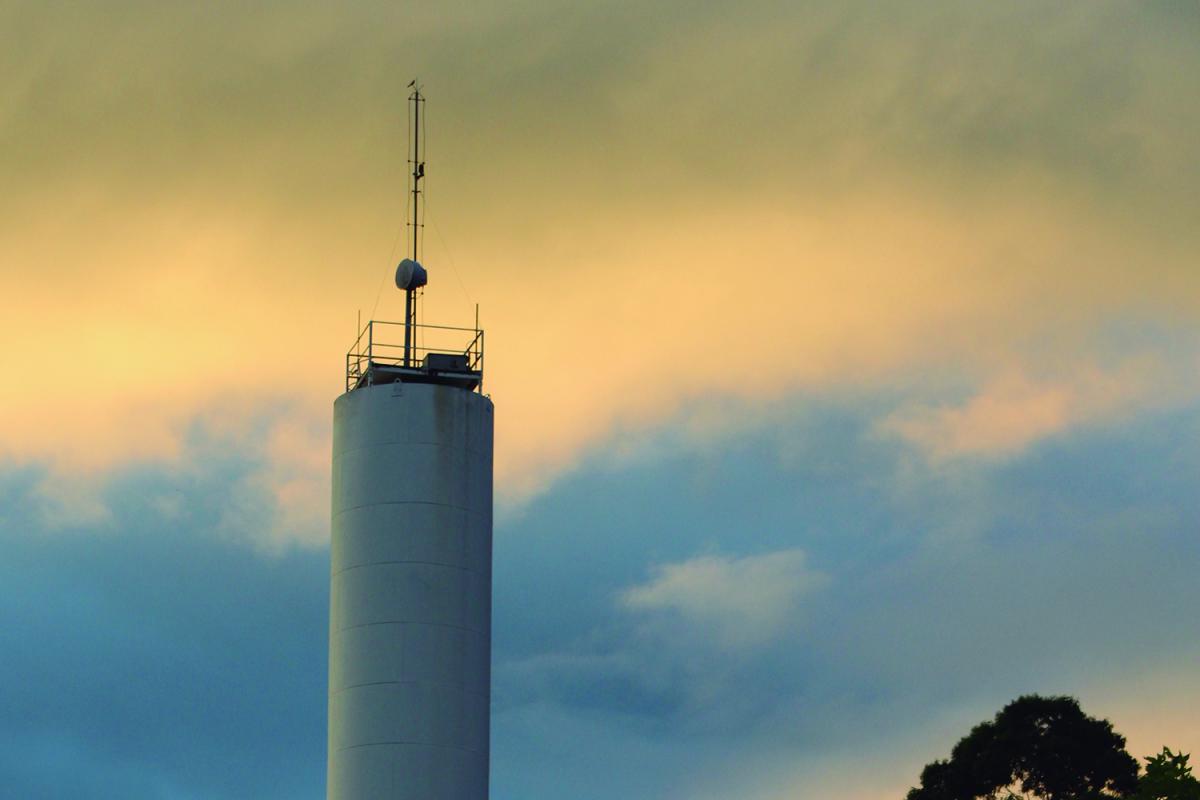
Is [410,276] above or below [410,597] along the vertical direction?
above

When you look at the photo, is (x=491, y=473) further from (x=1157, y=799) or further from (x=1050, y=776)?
(x=1050, y=776)

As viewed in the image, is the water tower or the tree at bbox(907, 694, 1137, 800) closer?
→ the water tower

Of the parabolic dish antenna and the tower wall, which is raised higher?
the parabolic dish antenna

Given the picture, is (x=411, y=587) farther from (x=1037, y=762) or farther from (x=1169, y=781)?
Result: (x=1037, y=762)

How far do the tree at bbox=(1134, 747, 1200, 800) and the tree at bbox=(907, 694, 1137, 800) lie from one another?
28.2 metres

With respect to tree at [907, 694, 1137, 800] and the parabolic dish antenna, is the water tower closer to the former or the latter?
the parabolic dish antenna

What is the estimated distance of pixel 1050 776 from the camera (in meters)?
97.9

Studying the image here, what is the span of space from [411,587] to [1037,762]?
44.6 m

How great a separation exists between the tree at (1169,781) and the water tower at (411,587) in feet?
72.3

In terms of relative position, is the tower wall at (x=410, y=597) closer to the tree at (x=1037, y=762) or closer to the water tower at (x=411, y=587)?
the water tower at (x=411, y=587)

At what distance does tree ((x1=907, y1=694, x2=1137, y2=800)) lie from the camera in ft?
321

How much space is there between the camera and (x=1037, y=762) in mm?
98188

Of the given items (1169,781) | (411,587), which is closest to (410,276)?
(411,587)

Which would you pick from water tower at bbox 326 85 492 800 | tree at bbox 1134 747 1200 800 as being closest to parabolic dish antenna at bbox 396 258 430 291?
water tower at bbox 326 85 492 800
